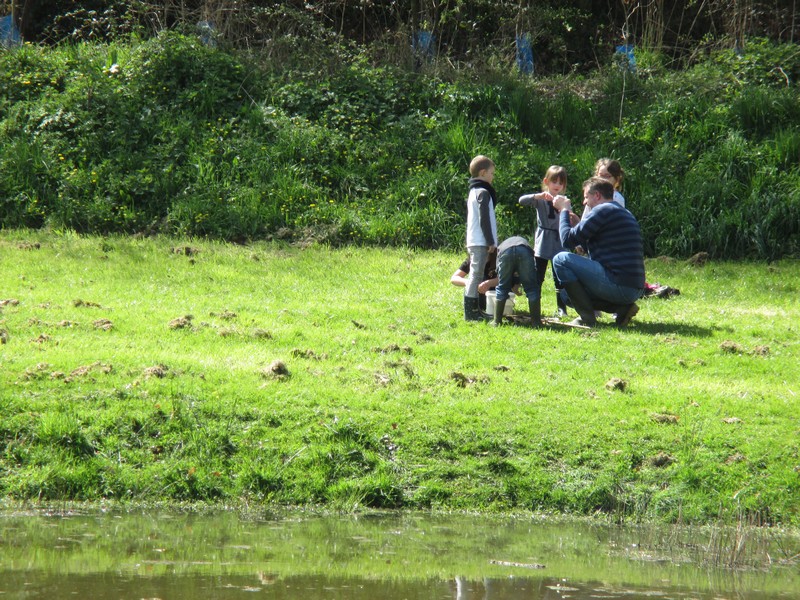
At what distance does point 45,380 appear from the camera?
27.5 ft

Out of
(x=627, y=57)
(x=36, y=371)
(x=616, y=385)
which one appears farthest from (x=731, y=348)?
(x=627, y=57)

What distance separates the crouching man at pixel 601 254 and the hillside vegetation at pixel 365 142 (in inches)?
196

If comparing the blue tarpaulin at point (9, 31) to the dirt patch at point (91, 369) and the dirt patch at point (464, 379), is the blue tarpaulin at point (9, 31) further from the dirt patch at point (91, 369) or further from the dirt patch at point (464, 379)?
the dirt patch at point (464, 379)

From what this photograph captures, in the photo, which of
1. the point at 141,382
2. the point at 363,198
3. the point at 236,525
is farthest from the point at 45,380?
the point at 363,198

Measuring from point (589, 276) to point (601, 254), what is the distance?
32cm

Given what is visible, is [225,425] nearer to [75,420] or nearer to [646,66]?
[75,420]

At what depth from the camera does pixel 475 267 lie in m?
Result: 11.3

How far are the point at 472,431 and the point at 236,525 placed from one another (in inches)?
84.0

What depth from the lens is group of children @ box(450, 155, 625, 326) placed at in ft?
35.8

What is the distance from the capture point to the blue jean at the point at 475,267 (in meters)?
11.2

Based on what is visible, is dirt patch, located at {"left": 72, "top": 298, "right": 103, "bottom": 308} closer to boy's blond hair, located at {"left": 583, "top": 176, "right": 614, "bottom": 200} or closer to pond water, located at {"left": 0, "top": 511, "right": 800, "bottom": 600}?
pond water, located at {"left": 0, "top": 511, "right": 800, "bottom": 600}

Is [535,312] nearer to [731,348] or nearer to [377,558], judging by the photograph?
[731,348]

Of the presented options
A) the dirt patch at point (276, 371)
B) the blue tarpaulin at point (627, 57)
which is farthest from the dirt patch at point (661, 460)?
the blue tarpaulin at point (627, 57)

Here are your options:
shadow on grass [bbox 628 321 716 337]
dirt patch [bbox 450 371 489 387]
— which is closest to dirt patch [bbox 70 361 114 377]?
dirt patch [bbox 450 371 489 387]
